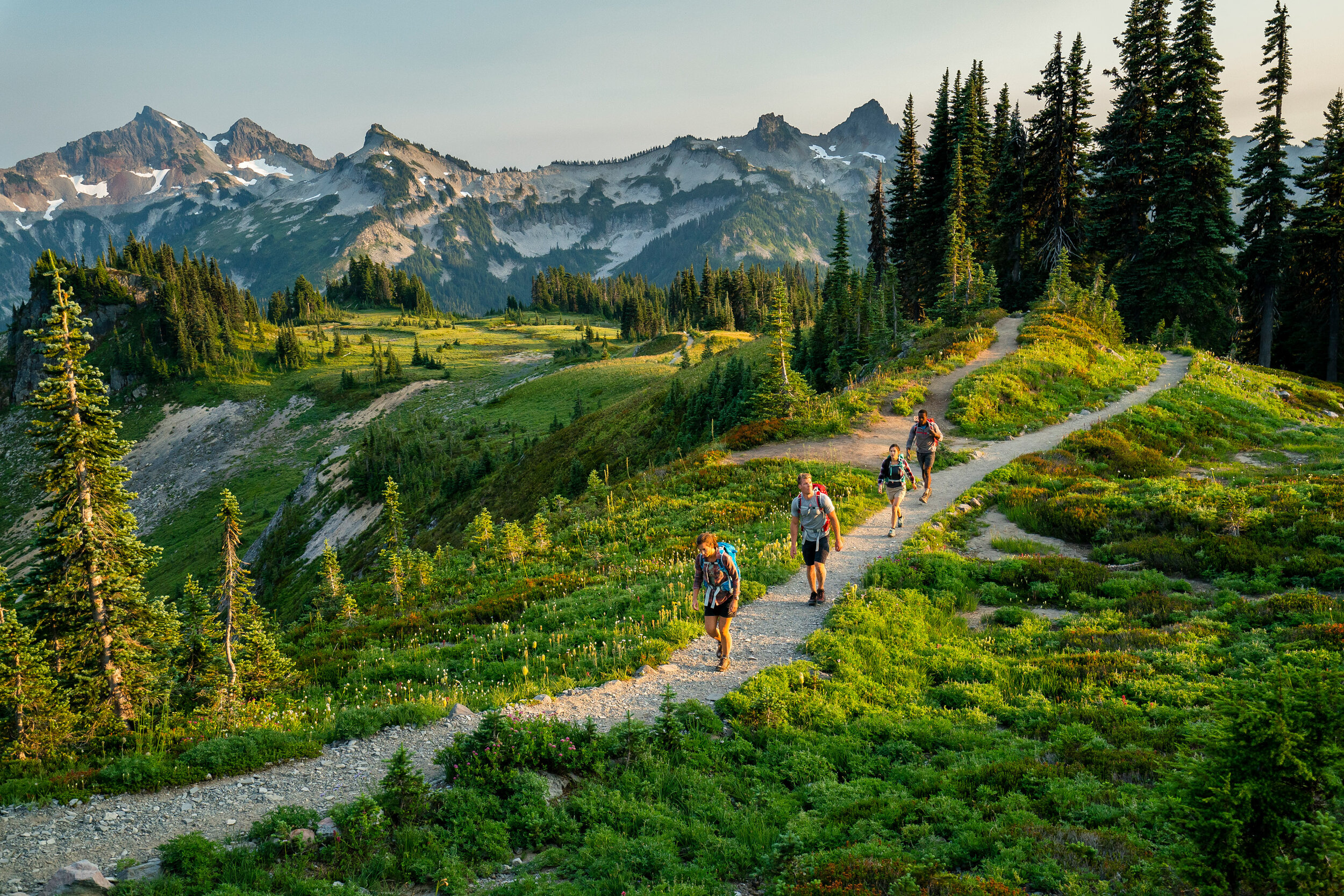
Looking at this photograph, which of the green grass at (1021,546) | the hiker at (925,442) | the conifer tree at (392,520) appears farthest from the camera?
the conifer tree at (392,520)

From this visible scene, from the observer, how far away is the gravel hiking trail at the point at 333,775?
779 cm

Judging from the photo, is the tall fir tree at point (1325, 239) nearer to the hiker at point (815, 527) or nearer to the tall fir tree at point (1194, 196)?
the tall fir tree at point (1194, 196)

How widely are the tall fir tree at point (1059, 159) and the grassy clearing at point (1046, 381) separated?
16956 mm

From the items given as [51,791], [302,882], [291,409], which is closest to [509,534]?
[51,791]

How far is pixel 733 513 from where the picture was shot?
2144cm

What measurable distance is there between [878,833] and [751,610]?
7.50 meters

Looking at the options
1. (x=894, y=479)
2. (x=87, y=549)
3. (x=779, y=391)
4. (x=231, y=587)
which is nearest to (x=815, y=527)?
(x=894, y=479)

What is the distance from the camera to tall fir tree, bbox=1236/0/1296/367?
159 feet

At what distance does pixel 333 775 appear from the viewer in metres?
9.53

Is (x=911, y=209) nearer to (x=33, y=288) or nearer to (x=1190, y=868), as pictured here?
(x=1190, y=868)

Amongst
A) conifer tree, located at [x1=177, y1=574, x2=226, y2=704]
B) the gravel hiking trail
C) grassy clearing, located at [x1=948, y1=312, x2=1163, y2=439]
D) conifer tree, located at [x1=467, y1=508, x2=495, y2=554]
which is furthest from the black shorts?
grassy clearing, located at [x1=948, y1=312, x2=1163, y2=439]

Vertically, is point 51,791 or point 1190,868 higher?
point 1190,868

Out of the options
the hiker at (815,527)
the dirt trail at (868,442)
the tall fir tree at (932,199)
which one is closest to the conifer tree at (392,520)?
the dirt trail at (868,442)

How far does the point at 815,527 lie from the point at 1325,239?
57272 mm
